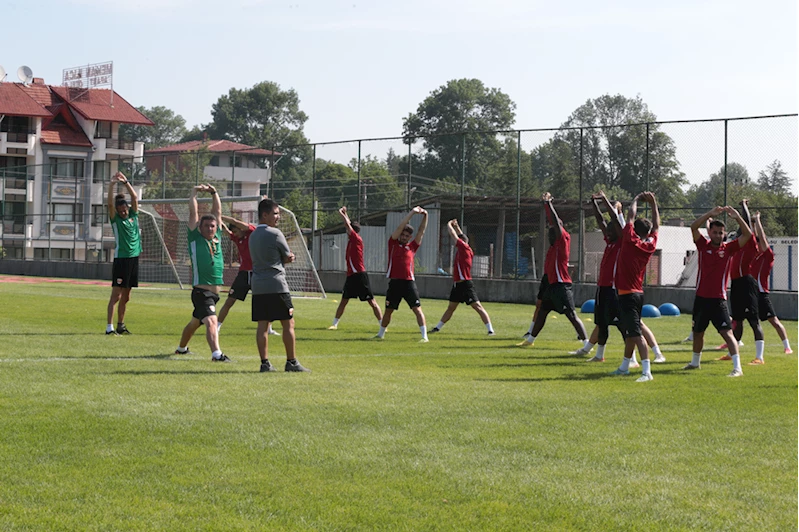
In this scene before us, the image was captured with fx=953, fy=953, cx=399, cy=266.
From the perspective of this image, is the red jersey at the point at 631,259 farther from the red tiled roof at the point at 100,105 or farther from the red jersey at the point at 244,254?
the red tiled roof at the point at 100,105

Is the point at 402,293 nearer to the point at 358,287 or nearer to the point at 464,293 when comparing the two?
the point at 358,287

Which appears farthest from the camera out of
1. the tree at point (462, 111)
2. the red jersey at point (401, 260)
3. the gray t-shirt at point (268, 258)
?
the tree at point (462, 111)

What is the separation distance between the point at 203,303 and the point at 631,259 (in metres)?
5.35

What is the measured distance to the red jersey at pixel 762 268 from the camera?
1531cm

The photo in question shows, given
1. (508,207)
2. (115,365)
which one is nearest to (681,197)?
(508,207)

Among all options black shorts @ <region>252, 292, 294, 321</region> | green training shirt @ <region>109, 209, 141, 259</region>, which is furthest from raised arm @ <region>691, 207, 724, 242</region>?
green training shirt @ <region>109, 209, 141, 259</region>

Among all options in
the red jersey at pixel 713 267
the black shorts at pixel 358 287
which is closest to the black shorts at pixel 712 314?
the red jersey at pixel 713 267

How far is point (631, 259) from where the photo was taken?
11492 millimetres

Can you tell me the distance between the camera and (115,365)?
36.7 ft

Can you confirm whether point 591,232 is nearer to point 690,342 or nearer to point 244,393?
point 690,342

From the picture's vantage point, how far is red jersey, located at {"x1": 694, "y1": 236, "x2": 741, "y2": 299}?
41.4 feet

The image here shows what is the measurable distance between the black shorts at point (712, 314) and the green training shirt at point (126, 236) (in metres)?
8.78

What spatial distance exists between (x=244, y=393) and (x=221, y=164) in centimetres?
9332

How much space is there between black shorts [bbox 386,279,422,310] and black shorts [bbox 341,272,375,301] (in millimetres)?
1067
